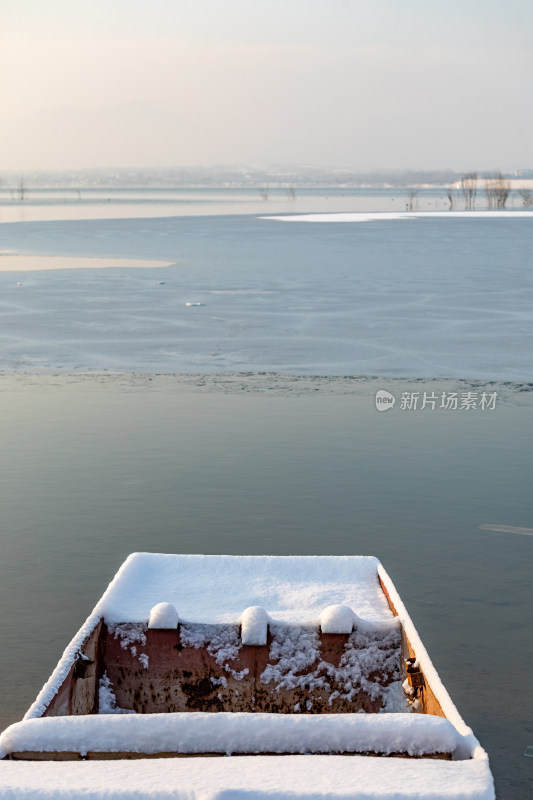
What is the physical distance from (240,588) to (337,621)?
0.93 m

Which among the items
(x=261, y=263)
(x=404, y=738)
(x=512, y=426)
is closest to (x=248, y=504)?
(x=512, y=426)

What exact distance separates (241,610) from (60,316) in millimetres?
15910

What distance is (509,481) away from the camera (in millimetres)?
10328

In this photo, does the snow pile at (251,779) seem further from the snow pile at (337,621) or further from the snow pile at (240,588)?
the snow pile at (240,588)

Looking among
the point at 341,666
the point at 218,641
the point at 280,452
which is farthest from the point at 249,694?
the point at 280,452

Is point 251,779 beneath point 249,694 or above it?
above

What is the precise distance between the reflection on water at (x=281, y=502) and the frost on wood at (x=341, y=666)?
0.52m

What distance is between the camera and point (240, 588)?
21.5 ft

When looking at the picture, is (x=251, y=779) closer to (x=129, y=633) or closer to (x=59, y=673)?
(x=59, y=673)

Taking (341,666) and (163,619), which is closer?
(163,619)

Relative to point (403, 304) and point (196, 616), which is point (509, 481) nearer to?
point (196, 616)

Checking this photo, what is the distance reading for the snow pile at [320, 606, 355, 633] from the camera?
19.1ft

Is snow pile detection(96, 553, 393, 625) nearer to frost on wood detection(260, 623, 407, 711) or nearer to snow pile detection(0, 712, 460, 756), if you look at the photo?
frost on wood detection(260, 623, 407, 711)
